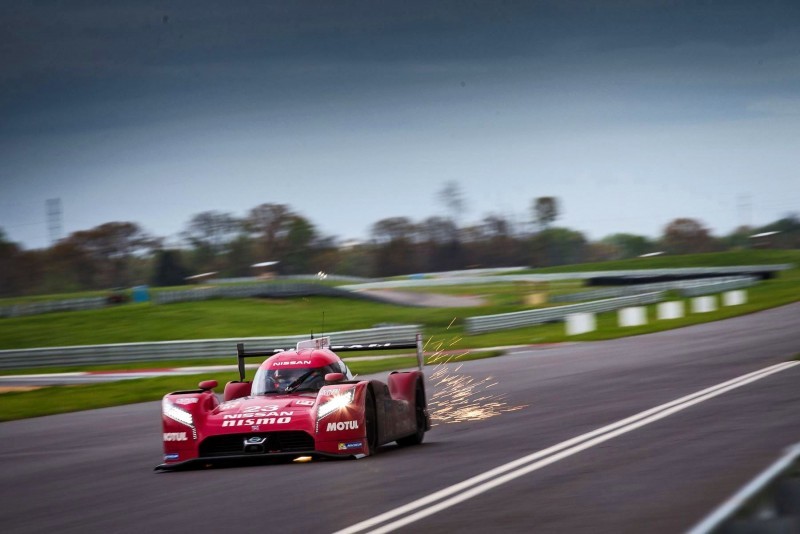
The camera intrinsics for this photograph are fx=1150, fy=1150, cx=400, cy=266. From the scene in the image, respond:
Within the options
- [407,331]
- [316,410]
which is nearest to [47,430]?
[316,410]

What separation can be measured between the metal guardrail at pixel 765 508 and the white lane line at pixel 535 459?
7.14ft

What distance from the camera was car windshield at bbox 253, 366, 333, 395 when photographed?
12.5 metres

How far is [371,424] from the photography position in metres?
12.1

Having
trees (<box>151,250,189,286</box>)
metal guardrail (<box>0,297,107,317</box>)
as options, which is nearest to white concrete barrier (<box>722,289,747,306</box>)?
metal guardrail (<box>0,297,107,317</box>)

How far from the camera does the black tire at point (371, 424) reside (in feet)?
38.9

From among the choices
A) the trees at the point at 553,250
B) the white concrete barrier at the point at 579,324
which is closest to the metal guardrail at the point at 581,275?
the white concrete barrier at the point at 579,324

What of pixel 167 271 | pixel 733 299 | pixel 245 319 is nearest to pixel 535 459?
pixel 733 299

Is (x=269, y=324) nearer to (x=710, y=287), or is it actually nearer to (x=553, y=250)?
(x=710, y=287)

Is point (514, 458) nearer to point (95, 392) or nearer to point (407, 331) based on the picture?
point (95, 392)

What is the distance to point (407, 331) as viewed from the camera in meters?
39.5

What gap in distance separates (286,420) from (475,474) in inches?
91.5

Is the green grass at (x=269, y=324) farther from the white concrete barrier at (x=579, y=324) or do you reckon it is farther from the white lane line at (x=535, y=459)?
the white lane line at (x=535, y=459)

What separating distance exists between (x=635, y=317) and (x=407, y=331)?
10753mm

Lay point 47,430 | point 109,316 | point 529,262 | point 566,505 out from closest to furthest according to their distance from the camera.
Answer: point 566,505 < point 47,430 < point 109,316 < point 529,262
